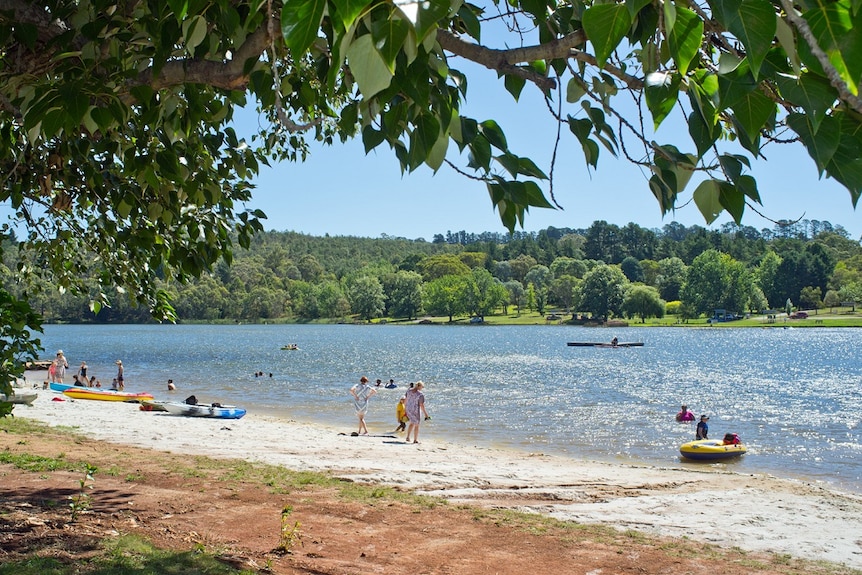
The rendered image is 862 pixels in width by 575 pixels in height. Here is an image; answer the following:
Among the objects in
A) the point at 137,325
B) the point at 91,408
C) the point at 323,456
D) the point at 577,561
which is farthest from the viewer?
the point at 137,325

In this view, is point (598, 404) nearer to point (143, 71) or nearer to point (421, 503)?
point (421, 503)

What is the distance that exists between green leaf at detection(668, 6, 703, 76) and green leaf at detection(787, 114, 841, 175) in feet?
0.81

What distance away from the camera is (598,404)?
33.2 m

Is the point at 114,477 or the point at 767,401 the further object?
the point at 767,401

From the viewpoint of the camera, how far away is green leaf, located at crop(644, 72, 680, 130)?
1.55m

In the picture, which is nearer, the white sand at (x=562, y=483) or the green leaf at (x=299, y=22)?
the green leaf at (x=299, y=22)

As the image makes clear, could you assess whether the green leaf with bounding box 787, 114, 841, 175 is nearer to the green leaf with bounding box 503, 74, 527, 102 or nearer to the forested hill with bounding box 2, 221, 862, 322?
the green leaf with bounding box 503, 74, 527, 102

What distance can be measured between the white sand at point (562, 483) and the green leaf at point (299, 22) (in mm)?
9721

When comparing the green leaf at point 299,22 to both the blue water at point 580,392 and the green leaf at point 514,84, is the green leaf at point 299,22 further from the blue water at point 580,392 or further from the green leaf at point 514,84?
the blue water at point 580,392

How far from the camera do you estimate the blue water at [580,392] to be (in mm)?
22625

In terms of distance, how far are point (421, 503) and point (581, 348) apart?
74.0 m

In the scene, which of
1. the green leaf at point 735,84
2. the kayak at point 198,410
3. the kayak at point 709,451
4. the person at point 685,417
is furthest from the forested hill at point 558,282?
the green leaf at point 735,84

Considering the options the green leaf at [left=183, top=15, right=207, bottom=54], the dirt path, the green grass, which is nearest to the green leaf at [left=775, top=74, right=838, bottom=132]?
the green leaf at [left=183, top=15, right=207, bottom=54]

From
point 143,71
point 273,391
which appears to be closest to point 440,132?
point 143,71
